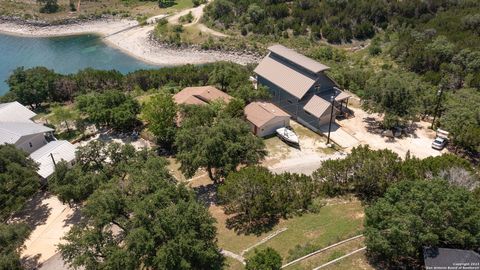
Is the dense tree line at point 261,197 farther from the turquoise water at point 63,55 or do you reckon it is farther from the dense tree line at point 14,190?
the turquoise water at point 63,55

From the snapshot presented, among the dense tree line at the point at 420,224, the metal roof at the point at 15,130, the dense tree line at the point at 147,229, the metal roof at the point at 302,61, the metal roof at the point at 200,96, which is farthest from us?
the metal roof at the point at 200,96

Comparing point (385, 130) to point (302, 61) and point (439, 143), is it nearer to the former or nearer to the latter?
point (439, 143)

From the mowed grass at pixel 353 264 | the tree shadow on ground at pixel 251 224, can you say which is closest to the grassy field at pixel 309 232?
the tree shadow on ground at pixel 251 224

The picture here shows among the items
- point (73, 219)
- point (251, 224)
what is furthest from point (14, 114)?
point (251, 224)

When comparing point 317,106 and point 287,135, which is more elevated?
point 317,106

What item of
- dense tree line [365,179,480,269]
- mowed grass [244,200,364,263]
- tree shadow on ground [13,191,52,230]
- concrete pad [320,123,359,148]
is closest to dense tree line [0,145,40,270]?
tree shadow on ground [13,191,52,230]

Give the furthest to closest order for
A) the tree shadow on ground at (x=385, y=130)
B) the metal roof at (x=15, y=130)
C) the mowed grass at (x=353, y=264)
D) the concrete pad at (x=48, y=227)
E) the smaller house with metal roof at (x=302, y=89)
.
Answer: the smaller house with metal roof at (x=302, y=89), the tree shadow on ground at (x=385, y=130), the metal roof at (x=15, y=130), the concrete pad at (x=48, y=227), the mowed grass at (x=353, y=264)
